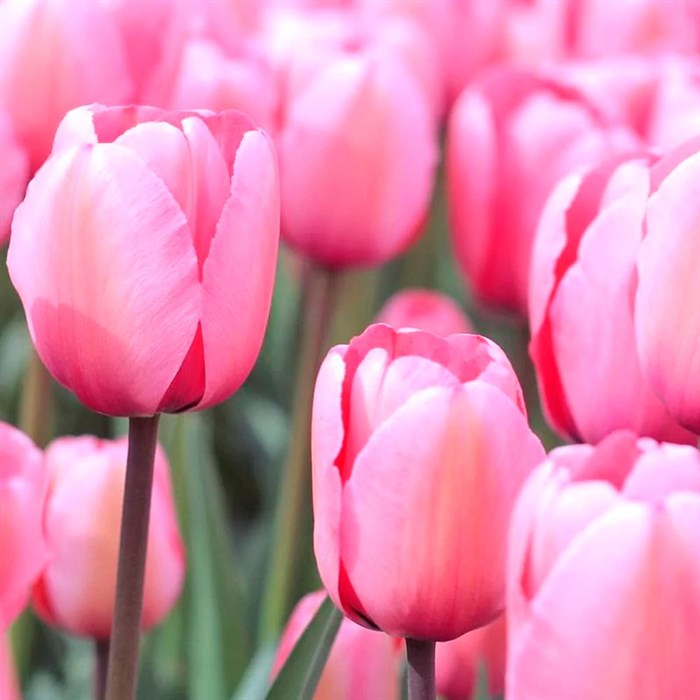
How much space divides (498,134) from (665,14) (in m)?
0.31

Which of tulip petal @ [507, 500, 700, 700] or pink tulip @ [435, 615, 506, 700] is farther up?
tulip petal @ [507, 500, 700, 700]

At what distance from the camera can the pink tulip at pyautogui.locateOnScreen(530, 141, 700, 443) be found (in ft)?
1.33

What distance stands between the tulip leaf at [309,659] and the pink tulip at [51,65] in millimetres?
221

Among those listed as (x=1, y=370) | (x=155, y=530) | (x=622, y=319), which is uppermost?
(x=622, y=319)

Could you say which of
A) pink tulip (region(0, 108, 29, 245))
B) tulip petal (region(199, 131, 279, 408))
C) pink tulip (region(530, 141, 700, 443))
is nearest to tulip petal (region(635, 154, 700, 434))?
pink tulip (region(530, 141, 700, 443))

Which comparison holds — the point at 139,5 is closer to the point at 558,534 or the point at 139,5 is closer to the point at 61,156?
the point at 61,156

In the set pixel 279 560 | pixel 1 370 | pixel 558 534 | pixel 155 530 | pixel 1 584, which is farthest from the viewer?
pixel 1 370

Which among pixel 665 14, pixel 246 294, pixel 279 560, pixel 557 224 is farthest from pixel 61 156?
pixel 665 14

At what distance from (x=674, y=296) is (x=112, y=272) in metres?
0.15

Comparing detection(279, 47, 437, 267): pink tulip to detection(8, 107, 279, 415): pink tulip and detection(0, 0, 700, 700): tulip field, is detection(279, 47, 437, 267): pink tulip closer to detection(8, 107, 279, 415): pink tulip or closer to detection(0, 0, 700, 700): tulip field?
detection(0, 0, 700, 700): tulip field

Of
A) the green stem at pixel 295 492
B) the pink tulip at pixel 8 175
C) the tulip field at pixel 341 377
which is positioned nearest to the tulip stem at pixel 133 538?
the tulip field at pixel 341 377

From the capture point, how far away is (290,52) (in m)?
0.76

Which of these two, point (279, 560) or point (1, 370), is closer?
point (279, 560)

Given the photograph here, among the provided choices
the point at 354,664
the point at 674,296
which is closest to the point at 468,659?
the point at 354,664
